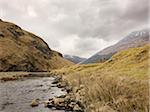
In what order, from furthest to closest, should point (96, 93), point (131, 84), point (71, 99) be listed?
point (71, 99)
point (96, 93)
point (131, 84)

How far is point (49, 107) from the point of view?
48.3m

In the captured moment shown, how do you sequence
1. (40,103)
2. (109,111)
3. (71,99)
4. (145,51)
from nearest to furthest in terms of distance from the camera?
(109,111), (71,99), (40,103), (145,51)

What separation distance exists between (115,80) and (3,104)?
31.5 m

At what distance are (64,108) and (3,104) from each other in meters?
15.1

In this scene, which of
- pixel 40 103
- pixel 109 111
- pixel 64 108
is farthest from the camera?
pixel 40 103

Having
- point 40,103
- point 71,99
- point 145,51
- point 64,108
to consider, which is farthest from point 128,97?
point 145,51

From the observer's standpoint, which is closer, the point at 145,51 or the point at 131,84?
the point at 131,84

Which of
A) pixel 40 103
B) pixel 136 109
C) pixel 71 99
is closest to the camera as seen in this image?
pixel 136 109

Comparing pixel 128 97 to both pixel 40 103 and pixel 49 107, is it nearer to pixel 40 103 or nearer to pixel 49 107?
pixel 49 107

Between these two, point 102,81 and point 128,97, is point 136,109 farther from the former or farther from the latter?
point 102,81

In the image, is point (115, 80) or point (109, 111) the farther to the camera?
point (115, 80)

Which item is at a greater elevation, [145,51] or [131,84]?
[145,51]

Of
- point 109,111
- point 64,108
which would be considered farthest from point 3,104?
point 109,111

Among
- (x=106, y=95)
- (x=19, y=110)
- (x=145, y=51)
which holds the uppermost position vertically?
(x=145, y=51)
